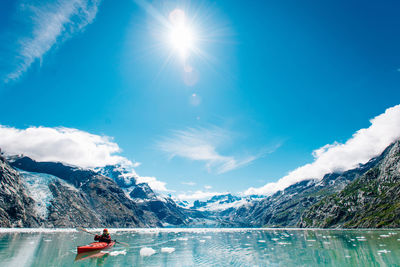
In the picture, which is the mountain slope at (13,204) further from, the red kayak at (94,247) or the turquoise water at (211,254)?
the red kayak at (94,247)

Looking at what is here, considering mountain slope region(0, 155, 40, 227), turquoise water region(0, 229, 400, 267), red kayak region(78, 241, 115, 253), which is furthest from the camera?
mountain slope region(0, 155, 40, 227)

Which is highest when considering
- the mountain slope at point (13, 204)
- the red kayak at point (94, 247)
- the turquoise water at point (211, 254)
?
the mountain slope at point (13, 204)

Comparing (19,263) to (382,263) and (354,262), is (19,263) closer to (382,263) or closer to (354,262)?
(354,262)

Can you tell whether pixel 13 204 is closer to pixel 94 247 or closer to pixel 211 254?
pixel 94 247

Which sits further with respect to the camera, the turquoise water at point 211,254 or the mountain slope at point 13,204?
the mountain slope at point 13,204

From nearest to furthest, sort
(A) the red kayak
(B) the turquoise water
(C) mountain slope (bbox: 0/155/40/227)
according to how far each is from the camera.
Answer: (B) the turquoise water < (A) the red kayak < (C) mountain slope (bbox: 0/155/40/227)

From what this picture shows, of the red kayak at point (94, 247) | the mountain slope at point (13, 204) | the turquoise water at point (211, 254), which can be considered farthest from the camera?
the mountain slope at point (13, 204)

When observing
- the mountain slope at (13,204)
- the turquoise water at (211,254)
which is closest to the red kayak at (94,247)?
the turquoise water at (211,254)

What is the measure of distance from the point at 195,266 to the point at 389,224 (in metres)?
172

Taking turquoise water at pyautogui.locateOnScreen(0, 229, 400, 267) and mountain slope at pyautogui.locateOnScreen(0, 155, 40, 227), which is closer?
turquoise water at pyautogui.locateOnScreen(0, 229, 400, 267)

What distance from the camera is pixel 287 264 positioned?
94.9 ft

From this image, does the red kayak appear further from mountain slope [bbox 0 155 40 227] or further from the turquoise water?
mountain slope [bbox 0 155 40 227]

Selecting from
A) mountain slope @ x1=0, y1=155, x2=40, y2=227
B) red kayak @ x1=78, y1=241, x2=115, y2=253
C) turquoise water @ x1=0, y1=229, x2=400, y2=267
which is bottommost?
turquoise water @ x1=0, y1=229, x2=400, y2=267

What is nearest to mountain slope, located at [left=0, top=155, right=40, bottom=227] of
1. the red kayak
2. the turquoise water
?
the turquoise water
